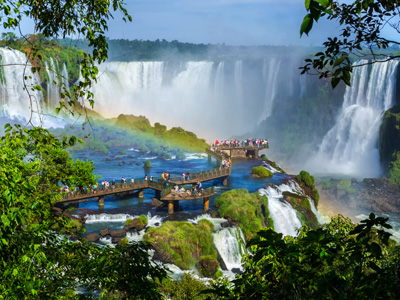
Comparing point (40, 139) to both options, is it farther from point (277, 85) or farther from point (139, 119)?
point (277, 85)

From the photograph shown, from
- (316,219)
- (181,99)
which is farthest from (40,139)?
(181,99)

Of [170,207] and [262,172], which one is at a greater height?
[170,207]

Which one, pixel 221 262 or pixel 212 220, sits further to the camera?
pixel 212 220

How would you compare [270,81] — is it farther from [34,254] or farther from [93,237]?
[34,254]

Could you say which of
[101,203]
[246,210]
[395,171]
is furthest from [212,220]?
[395,171]

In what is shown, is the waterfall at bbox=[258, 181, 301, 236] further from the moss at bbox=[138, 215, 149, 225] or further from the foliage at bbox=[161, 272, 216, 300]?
the foliage at bbox=[161, 272, 216, 300]

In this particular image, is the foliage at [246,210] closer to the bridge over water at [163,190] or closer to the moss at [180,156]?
the bridge over water at [163,190]
